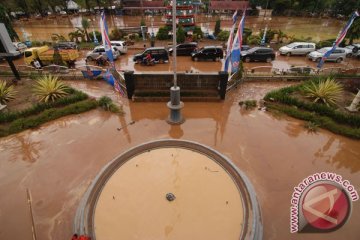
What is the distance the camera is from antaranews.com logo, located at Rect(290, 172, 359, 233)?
3.58 m

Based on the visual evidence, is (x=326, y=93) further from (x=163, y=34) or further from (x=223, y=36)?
(x=163, y=34)

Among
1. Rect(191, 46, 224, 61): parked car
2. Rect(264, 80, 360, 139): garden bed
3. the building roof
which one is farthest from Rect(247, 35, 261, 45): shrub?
the building roof

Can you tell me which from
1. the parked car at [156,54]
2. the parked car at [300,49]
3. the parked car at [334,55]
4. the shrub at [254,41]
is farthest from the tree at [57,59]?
the parked car at [334,55]

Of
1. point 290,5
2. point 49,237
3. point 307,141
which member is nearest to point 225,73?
point 307,141

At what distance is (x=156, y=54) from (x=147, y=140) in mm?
11391

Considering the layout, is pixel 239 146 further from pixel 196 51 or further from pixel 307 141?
pixel 196 51

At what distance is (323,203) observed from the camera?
3.54m

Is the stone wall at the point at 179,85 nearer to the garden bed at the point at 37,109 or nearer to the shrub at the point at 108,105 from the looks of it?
the shrub at the point at 108,105

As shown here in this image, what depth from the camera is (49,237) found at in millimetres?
5559

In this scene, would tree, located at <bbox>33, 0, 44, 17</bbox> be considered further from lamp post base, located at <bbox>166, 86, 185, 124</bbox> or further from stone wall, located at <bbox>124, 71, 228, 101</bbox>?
lamp post base, located at <bbox>166, 86, 185, 124</bbox>

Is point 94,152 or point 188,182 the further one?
point 94,152

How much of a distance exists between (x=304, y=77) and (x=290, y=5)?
43.5 metres

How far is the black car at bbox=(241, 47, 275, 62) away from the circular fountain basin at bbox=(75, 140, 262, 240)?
14.4 m

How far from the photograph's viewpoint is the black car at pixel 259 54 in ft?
60.6
